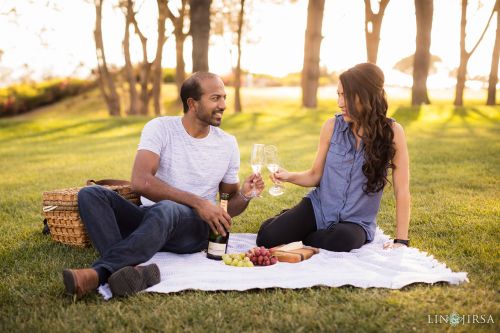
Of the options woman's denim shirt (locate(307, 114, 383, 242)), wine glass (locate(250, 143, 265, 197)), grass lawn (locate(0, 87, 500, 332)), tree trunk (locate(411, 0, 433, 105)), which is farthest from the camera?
tree trunk (locate(411, 0, 433, 105))

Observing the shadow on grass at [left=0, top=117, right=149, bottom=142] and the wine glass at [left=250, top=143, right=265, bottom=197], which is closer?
the wine glass at [left=250, top=143, right=265, bottom=197]

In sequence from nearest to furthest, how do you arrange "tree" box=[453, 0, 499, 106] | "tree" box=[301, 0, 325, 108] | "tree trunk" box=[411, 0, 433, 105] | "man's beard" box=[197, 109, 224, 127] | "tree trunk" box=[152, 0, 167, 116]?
"man's beard" box=[197, 109, 224, 127], "tree trunk" box=[411, 0, 433, 105], "tree" box=[301, 0, 325, 108], "tree" box=[453, 0, 499, 106], "tree trunk" box=[152, 0, 167, 116]

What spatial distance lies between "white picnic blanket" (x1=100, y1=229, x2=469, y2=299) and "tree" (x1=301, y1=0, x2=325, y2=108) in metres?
20.5

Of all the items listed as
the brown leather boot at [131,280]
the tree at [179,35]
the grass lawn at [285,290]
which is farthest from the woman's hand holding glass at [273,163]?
the tree at [179,35]

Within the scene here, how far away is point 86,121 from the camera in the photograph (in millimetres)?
24156

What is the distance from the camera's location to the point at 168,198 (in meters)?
Answer: 5.05

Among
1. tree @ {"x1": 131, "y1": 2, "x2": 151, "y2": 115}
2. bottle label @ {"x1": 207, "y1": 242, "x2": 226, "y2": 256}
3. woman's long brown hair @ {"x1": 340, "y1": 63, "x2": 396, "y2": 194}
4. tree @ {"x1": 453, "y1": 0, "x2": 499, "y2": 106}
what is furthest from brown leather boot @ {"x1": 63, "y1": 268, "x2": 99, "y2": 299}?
tree @ {"x1": 453, "y1": 0, "x2": 499, "y2": 106}

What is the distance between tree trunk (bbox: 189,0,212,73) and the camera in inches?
787

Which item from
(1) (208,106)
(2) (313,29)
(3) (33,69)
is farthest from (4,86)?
(1) (208,106)

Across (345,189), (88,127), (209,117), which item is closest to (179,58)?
(88,127)

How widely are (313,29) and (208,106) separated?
66.8 ft

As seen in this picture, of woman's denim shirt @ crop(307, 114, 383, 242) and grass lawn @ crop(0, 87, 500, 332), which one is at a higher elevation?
woman's denim shirt @ crop(307, 114, 383, 242)

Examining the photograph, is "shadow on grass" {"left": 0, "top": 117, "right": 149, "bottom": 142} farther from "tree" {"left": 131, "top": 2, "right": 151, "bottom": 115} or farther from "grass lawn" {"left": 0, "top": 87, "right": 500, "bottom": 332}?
"tree" {"left": 131, "top": 2, "right": 151, "bottom": 115}

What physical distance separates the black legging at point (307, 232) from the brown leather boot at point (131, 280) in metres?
1.65
